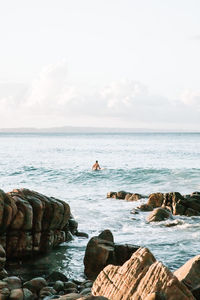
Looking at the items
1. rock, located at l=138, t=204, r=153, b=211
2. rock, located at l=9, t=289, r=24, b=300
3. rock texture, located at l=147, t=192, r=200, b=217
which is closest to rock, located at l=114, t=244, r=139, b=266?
rock, located at l=9, t=289, r=24, b=300

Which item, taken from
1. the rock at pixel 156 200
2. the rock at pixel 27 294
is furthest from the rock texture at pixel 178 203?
the rock at pixel 27 294

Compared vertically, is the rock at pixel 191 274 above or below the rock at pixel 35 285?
above

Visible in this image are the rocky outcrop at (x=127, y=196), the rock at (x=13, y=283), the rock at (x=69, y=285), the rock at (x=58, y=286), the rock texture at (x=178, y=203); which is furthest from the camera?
the rocky outcrop at (x=127, y=196)

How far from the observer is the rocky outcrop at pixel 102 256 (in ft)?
48.4

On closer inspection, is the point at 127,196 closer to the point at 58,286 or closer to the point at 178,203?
the point at 178,203

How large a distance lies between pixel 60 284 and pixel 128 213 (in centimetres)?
1349

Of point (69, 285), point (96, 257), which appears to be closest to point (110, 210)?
point (96, 257)

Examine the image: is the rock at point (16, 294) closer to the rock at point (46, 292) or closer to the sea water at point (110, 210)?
the rock at point (46, 292)

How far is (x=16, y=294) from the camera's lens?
11547 mm

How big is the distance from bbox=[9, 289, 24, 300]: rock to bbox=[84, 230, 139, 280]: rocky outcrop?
11.6ft

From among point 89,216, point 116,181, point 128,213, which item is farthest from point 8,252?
point 116,181

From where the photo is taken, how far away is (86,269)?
49.4 feet

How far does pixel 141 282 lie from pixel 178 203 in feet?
56.5

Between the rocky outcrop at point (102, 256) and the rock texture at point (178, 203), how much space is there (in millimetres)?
11186
